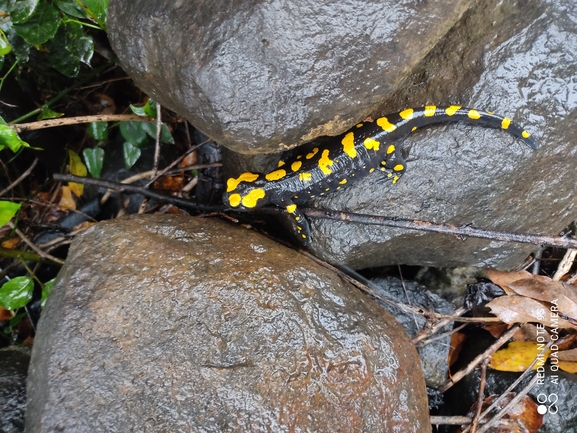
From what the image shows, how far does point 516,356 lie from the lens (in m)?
2.50

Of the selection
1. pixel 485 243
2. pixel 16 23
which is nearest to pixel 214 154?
pixel 16 23

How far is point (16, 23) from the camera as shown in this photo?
204 cm

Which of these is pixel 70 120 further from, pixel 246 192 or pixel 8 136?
pixel 246 192

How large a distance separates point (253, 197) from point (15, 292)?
132 cm

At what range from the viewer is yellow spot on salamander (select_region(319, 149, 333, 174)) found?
2.34 m

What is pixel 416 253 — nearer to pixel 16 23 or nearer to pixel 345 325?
pixel 345 325

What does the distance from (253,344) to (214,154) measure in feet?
4.81

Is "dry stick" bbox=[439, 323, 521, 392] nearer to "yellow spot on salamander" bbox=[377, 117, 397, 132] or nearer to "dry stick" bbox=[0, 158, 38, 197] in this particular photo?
"yellow spot on salamander" bbox=[377, 117, 397, 132]

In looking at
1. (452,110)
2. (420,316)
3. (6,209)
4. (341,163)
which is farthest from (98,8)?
(420,316)

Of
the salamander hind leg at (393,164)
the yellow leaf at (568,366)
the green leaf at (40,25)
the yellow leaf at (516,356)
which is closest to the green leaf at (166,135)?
the green leaf at (40,25)

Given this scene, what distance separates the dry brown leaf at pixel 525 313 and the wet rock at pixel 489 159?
28 centimetres

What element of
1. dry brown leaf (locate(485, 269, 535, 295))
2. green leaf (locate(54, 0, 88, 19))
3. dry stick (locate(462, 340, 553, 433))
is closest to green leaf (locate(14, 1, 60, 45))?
green leaf (locate(54, 0, 88, 19))

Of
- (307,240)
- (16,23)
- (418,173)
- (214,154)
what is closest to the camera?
(16,23)

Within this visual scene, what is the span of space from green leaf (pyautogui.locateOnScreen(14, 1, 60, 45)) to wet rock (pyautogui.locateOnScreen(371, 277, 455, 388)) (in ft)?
6.86
